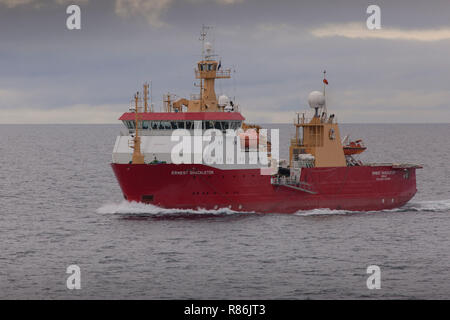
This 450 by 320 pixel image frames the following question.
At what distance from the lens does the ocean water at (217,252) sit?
3234 cm

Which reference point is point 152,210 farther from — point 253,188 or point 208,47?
point 208,47

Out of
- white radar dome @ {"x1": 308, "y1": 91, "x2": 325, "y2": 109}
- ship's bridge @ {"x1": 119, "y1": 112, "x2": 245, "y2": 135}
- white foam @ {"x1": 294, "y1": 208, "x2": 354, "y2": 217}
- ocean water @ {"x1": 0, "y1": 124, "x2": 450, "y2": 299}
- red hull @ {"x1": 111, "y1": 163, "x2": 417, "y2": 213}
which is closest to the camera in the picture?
ocean water @ {"x1": 0, "y1": 124, "x2": 450, "y2": 299}

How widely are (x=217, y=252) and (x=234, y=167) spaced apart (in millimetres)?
10769

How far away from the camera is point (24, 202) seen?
2335 inches

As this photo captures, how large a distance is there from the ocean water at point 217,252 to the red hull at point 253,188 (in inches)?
33.0

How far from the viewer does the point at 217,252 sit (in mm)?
39031

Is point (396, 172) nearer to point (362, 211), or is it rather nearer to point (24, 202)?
point (362, 211)

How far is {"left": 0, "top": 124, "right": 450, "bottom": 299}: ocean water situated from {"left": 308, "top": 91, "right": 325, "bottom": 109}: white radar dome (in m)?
9.43
